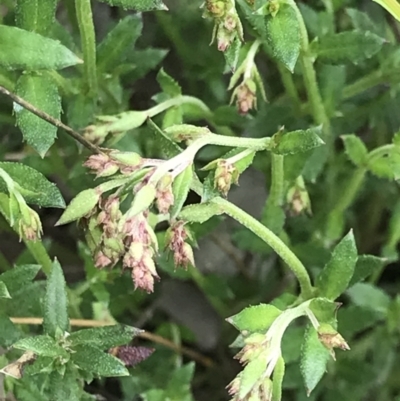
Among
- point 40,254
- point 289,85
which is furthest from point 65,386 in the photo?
point 289,85

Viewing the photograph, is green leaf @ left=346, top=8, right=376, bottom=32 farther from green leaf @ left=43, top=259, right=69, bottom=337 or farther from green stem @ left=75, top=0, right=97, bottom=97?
green leaf @ left=43, top=259, right=69, bottom=337

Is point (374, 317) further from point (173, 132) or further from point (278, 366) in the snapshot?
point (173, 132)

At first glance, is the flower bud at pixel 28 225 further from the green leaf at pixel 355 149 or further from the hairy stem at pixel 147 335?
the green leaf at pixel 355 149

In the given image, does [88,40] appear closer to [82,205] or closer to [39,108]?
[39,108]

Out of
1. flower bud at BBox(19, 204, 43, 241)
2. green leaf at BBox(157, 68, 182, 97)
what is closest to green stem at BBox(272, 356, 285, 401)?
flower bud at BBox(19, 204, 43, 241)

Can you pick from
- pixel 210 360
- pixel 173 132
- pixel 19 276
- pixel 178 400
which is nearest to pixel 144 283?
pixel 173 132

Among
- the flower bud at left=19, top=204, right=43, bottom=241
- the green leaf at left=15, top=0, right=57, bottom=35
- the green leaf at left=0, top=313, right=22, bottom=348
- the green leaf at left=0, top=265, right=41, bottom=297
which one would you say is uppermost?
the green leaf at left=15, top=0, right=57, bottom=35

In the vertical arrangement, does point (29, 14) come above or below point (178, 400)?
above
